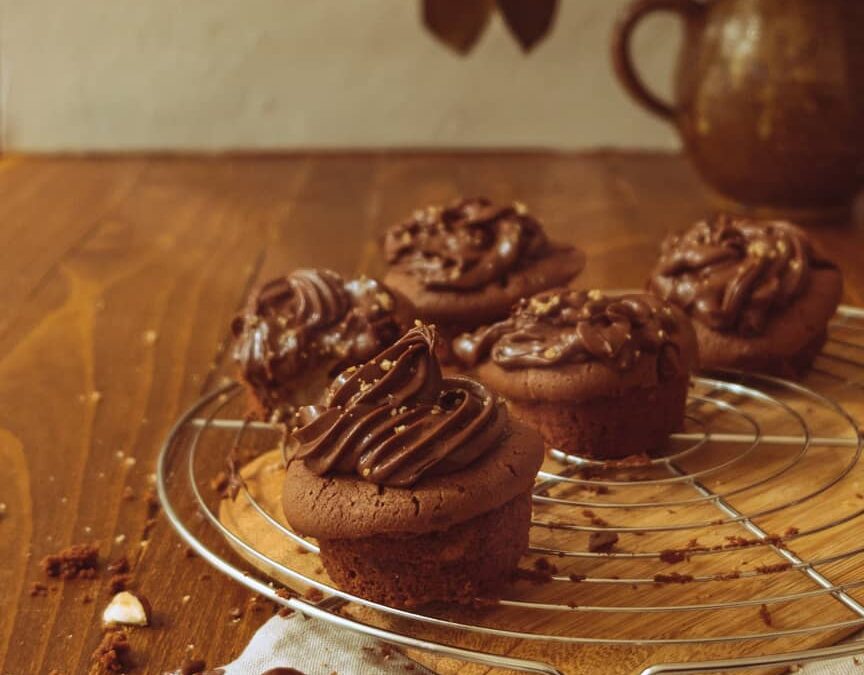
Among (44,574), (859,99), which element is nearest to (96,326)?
(44,574)

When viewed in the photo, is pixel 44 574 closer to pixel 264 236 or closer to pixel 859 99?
pixel 264 236

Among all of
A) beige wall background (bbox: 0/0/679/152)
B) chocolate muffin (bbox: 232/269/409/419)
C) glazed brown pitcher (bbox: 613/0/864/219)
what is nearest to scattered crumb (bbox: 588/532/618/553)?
chocolate muffin (bbox: 232/269/409/419)

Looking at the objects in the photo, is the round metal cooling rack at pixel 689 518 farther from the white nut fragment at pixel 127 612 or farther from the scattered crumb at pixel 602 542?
the white nut fragment at pixel 127 612

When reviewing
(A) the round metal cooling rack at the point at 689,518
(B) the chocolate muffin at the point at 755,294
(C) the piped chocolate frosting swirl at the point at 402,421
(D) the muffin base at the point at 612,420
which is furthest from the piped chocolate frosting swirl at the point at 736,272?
(C) the piped chocolate frosting swirl at the point at 402,421

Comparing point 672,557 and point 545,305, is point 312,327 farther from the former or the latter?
point 672,557

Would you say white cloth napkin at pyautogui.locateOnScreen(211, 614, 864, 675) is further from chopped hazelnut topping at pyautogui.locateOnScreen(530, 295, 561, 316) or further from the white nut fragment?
chopped hazelnut topping at pyautogui.locateOnScreen(530, 295, 561, 316)

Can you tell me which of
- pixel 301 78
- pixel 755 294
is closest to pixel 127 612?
pixel 755 294
